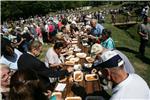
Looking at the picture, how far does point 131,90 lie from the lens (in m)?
3.67

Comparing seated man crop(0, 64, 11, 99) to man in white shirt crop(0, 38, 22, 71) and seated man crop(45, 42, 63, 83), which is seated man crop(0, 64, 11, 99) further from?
seated man crop(45, 42, 63, 83)

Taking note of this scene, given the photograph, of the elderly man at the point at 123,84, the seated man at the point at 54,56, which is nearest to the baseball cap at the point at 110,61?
the elderly man at the point at 123,84

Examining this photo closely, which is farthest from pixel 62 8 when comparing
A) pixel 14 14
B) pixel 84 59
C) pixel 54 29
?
pixel 84 59

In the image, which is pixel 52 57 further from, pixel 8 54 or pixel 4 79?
pixel 4 79

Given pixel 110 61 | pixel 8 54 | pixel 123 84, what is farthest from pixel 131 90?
pixel 8 54

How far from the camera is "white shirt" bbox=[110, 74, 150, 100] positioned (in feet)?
12.0

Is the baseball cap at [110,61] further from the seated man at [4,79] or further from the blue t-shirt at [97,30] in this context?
the blue t-shirt at [97,30]

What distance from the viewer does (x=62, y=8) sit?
361 ft

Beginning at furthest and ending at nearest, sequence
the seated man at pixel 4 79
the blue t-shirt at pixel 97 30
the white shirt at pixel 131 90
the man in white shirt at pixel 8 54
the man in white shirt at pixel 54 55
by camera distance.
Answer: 1. the blue t-shirt at pixel 97 30
2. the man in white shirt at pixel 54 55
3. the man in white shirt at pixel 8 54
4. the seated man at pixel 4 79
5. the white shirt at pixel 131 90

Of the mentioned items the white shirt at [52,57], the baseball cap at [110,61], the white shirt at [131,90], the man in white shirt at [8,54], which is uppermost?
the baseball cap at [110,61]

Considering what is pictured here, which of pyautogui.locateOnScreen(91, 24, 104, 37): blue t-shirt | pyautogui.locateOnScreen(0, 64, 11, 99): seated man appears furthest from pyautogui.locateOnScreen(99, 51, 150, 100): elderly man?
pyautogui.locateOnScreen(91, 24, 104, 37): blue t-shirt

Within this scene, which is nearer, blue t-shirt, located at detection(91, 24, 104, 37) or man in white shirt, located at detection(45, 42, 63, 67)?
man in white shirt, located at detection(45, 42, 63, 67)

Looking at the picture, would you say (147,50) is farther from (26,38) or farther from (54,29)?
(54,29)

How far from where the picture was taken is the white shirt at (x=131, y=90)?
367 centimetres
